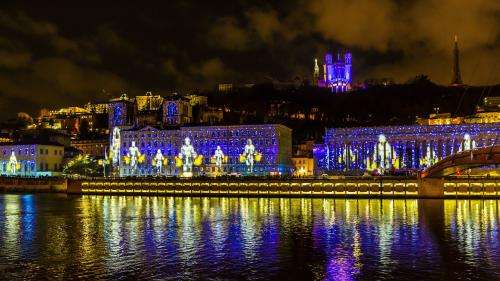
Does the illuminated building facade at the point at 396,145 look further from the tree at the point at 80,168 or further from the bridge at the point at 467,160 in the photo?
the tree at the point at 80,168

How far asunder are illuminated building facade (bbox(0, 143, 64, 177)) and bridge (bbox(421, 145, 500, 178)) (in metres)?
87.0

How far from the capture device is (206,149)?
136250 mm

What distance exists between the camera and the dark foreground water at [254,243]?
33344mm

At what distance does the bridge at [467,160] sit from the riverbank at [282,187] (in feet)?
4.07

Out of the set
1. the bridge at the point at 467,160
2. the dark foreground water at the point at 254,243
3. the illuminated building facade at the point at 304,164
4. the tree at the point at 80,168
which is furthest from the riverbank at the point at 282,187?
the illuminated building facade at the point at 304,164

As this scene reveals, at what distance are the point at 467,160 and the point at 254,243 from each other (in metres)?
45.7

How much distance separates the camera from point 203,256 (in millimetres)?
37969

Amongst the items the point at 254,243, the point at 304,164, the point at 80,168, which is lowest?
the point at 254,243

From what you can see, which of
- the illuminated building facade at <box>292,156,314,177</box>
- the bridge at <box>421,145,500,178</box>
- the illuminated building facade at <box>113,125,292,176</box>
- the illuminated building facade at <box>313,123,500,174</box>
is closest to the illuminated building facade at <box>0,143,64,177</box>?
the illuminated building facade at <box>113,125,292,176</box>

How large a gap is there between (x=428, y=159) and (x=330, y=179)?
43.1m

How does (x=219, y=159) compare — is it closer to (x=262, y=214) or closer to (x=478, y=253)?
(x=262, y=214)

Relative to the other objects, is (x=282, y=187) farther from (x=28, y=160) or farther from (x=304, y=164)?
(x=28, y=160)

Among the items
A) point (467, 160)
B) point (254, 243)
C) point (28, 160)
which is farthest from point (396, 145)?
point (254, 243)

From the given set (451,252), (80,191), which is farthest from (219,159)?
(451,252)
